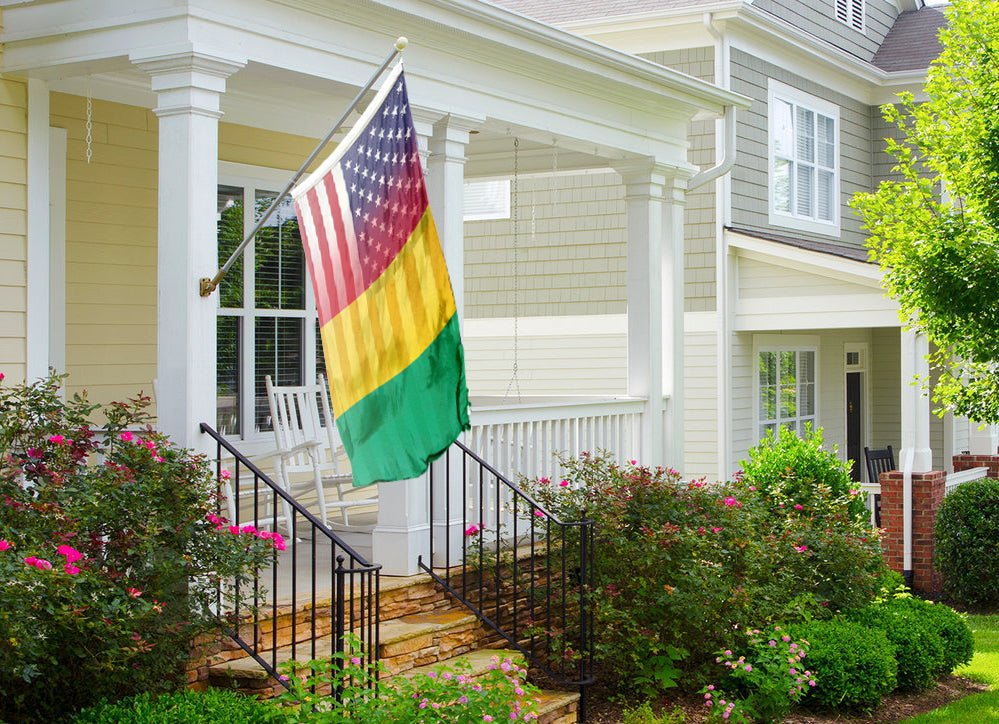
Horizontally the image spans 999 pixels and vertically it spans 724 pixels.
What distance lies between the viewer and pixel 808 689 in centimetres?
784

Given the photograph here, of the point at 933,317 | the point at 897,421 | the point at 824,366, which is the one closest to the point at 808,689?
the point at 933,317

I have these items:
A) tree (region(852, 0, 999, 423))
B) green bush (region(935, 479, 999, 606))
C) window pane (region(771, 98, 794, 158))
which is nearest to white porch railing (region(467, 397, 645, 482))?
tree (region(852, 0, 999, 423))

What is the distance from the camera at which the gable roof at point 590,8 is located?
14531 mm

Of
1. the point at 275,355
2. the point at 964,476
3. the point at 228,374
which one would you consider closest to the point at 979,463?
the point at 964,476

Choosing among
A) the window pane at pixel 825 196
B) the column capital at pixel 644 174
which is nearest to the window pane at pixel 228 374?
the column capital at pixel 644 174

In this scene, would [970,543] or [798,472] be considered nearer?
[798,472]

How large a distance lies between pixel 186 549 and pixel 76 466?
600mm

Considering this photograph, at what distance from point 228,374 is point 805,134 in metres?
9.42

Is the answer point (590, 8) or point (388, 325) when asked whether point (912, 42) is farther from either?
point (388, 325)

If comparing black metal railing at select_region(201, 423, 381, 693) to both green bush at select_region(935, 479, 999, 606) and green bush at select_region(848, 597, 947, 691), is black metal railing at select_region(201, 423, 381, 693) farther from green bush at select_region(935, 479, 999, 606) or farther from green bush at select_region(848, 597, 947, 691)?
green bush at select_region(935, 479, 999, 606)

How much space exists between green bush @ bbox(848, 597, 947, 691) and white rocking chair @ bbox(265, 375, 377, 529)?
3551 millimetres

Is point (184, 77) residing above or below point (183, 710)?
above

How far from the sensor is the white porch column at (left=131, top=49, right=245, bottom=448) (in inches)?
243

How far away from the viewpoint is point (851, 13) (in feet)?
59.3
